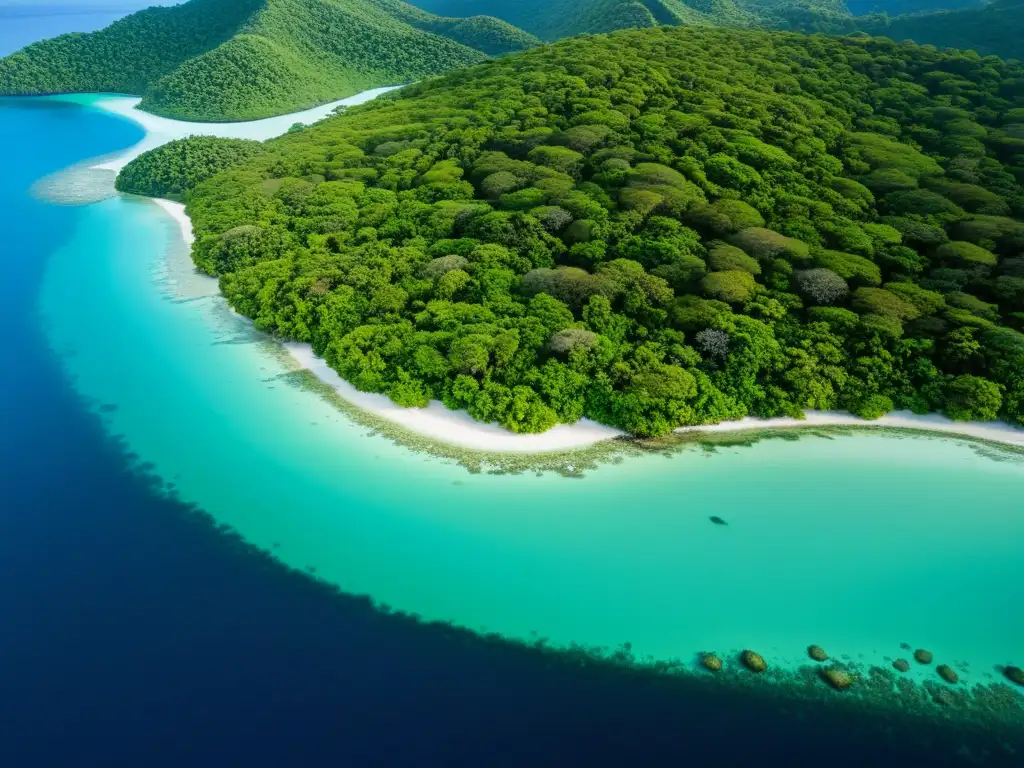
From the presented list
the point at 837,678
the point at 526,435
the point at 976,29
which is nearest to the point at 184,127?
the point at 526,435

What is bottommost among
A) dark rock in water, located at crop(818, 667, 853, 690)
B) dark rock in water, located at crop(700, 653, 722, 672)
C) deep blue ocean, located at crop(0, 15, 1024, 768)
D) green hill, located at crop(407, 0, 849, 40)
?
dark rock in water, located at crop(818, 667, 853, 690)

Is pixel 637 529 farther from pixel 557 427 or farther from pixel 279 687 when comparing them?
pixel 279 687

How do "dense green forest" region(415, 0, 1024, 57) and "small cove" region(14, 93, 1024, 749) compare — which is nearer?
"small cove" region(14, 93, 1024, 749)

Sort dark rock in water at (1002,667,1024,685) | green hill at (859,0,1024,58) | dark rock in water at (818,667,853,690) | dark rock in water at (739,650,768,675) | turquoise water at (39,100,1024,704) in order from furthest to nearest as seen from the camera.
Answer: green hill at (859,0,1024,58), turquoise water at (39,100,1024,704), dark rock in water at (1002,667,1024,685), dark rock in water at (739,650,768,675), dark rock in water at (818,667,853,690)

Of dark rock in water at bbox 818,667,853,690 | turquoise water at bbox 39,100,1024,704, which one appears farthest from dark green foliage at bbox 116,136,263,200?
dark rock in water at bbox 818,667,853,690

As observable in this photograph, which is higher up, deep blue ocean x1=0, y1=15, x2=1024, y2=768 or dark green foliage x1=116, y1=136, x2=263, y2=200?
dark green foliage x1=116, y1=136, x2=263, y2=200

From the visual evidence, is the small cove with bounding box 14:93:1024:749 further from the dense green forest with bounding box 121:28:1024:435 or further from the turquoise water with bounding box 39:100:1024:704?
the dense green forest with bounding box 121:28:1024:435

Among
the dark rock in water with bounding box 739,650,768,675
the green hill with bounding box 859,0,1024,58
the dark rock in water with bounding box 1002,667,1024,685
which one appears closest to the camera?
the dark rock in water with bounding box 739,650,768,675
